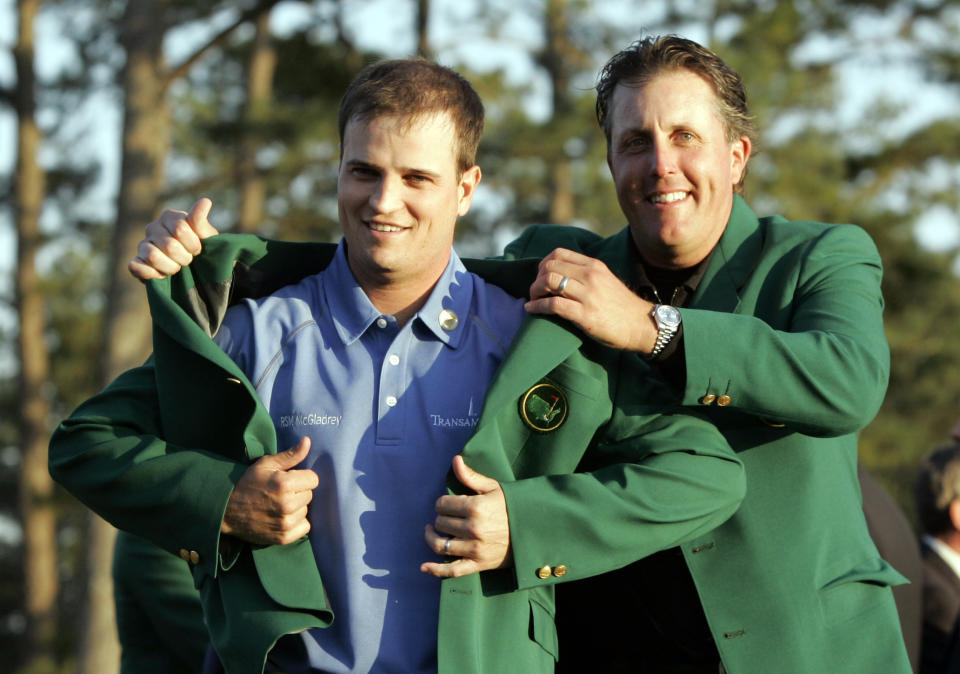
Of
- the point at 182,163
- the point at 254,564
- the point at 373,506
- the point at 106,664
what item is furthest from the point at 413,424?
the point at 182,163

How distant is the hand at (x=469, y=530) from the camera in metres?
2.74

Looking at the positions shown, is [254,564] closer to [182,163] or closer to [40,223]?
[40,223]

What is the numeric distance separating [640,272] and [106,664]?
28.0 ft

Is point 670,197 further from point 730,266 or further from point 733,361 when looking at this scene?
point 733,361

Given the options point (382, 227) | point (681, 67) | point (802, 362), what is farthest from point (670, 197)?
point (382, 227)

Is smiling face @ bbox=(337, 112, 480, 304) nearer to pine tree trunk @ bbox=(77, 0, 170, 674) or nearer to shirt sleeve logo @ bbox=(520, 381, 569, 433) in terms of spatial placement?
shirt sleeve logo @ bbox=(520, 381, 569, 433)

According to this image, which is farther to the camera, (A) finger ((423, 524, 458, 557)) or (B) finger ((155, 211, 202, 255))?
(B) finger ((155, 211, 202, 255))

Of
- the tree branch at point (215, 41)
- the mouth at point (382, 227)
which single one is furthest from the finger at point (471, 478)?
the tree branch at point (215, 41)

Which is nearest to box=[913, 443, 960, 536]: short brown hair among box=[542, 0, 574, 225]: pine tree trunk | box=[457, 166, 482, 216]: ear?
box=[457, 166, 482, 216]: ear

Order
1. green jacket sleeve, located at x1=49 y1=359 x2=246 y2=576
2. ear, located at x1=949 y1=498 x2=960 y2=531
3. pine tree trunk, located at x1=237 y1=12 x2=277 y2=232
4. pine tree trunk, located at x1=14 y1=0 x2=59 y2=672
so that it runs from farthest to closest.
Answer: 1. pine tree trunk, located at x1=14 y1=0 x2=59 y2=672
2. pine tree trunk, located at x1=237 y1=12 x2=277 y2=232
3. ear, located at x1=949 y1=498 x2=960 y2=531
4. green jacket sleeve, located at x1=49 y1=359 x2=246 y2=576

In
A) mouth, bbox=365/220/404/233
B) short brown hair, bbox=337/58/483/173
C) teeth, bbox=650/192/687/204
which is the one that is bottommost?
mouth, bbox=365/220/404/233

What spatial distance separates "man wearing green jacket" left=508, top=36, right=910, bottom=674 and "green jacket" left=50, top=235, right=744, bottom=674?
0.51ft

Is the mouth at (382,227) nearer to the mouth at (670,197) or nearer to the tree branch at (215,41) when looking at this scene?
the mouth at (670,197)

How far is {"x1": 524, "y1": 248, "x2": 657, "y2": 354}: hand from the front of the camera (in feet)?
9.62
